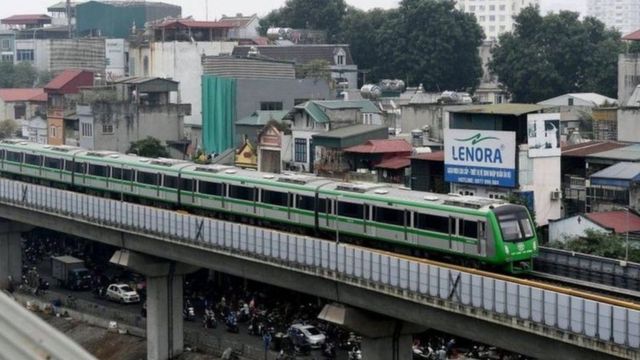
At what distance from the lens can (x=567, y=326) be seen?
2305 centimetres

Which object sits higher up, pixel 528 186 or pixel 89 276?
pixel 528 186

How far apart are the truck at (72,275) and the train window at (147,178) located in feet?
31.5

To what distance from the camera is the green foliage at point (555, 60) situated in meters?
81.7

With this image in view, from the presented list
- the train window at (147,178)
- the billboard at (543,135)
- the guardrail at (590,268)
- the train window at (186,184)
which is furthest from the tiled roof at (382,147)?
the guardrail at (590,268)

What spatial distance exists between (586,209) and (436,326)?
1665cm

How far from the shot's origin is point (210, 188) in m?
41.0

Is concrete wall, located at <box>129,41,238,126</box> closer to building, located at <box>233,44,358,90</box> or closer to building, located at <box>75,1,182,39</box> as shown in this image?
building, located at <box>233,44,358,90</box>

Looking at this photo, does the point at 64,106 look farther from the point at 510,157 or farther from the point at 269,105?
the point at 510,157

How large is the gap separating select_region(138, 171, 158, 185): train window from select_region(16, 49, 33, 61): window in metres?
75.1

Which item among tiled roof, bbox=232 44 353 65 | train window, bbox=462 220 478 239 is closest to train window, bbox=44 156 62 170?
train window, bbox=462 220 478 239

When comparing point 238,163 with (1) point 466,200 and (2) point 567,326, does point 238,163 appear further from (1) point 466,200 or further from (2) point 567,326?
(2) point 567,326

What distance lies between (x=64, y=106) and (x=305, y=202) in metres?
42.7

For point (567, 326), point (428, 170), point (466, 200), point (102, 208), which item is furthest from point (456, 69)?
point (567, 326)

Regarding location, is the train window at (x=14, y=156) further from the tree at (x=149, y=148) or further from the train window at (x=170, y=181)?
the train window at (x=170, y=181)
